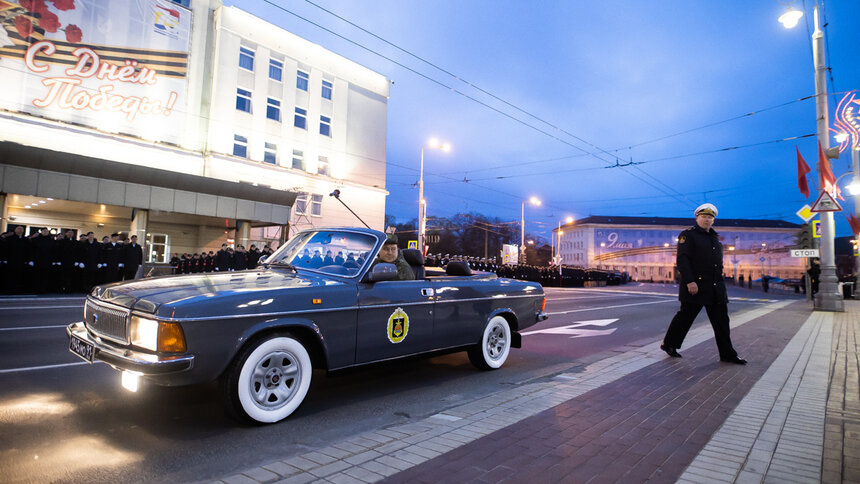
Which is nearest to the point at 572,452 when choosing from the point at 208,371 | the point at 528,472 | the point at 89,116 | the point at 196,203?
the point at 528,472

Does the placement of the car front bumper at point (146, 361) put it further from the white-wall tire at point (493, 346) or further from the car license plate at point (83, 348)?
the white-wall tire at point (493, 346)

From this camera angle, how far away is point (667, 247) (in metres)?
87.0

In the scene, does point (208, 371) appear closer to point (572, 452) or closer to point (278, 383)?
point (278, 383)

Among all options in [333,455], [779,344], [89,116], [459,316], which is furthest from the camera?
[89,116]

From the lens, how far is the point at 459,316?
524cm

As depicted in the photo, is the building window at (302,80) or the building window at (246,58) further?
the building window at (302,80)

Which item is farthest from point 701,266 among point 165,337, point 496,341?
point 165,337

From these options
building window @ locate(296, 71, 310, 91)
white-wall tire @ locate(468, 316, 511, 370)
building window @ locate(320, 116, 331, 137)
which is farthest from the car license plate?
building window @ locate(320, 116, 331, 137)

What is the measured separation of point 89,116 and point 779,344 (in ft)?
92.7

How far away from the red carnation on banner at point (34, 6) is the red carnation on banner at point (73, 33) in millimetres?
1011

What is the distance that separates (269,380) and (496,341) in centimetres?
311

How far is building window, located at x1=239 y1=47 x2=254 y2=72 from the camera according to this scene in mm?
29422

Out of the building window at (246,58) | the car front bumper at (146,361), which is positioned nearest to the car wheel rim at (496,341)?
the car front bumper at (146,361)

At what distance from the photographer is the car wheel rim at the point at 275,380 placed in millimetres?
3580
